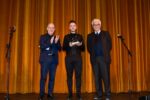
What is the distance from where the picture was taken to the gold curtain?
718 cm

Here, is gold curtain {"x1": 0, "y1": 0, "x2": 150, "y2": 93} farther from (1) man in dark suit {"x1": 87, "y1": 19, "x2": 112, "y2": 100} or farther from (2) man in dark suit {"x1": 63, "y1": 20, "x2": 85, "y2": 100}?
(1) man in dark suit {"x1": 87, "y1": 19, "x2": 112, "y2": 100}

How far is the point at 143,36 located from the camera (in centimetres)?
755

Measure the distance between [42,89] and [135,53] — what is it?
121 inches

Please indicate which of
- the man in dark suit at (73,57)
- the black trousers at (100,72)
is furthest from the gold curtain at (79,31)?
the black trousers at (100,72)

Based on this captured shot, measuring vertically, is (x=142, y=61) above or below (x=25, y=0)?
below

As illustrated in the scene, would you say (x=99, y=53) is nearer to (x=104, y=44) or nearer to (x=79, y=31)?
(x=104, y=44)

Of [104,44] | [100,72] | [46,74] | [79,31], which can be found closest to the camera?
[104,44]

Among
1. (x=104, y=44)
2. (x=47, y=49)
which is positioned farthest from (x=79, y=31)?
(x=104, y=44)

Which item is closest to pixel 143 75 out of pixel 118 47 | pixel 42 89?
pixel 118 47

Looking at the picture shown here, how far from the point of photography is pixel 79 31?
24.3 feet

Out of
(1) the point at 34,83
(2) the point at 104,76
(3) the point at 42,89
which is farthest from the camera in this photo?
(1) the point at 34,83

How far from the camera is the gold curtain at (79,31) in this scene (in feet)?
23.6

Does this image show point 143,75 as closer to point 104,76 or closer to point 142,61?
point 142,61

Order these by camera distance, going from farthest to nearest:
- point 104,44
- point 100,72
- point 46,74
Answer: point 46,74 < point 100,72 < point 104,44
